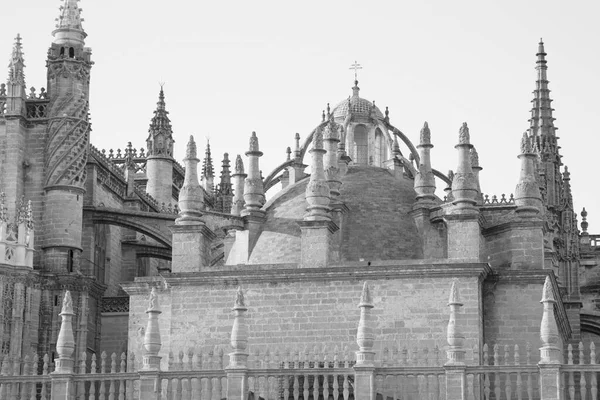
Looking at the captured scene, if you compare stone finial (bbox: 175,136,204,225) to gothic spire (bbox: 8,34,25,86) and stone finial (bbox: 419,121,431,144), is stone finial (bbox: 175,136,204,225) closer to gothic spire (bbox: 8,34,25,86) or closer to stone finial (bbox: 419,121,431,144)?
stone finial (bbox: 419,121,431,144)

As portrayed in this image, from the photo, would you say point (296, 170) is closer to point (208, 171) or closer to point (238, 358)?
point (238, 358)

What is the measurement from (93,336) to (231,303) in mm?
10550

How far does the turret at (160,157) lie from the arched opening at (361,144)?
489 inches

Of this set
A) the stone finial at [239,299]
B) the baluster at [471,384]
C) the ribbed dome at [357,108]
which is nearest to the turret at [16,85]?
the ribbed dome at [357,108]

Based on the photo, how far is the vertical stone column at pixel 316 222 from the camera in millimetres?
49938

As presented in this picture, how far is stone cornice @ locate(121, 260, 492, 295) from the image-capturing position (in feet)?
160

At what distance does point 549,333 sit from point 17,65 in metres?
22.7

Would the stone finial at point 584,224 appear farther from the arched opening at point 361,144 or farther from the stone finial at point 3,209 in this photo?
the stone finial at point 3,209

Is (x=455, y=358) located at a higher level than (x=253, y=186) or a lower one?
lower

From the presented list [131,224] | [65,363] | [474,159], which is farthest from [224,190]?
[65,363]

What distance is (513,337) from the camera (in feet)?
163

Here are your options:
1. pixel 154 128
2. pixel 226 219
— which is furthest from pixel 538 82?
pixel 226 219

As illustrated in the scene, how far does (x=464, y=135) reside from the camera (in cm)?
5038

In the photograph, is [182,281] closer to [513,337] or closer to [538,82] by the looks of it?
[513,337]
